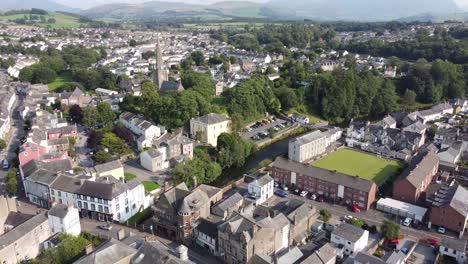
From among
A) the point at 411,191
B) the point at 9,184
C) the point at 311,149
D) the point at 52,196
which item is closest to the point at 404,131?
the point at 311,149

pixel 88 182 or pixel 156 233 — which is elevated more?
pixel 88 182

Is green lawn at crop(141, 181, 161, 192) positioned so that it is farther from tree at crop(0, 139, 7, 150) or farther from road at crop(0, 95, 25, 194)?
tree at crop(0, 139, 7, 150)

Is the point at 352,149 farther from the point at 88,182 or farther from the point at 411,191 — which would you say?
the point at 88,182

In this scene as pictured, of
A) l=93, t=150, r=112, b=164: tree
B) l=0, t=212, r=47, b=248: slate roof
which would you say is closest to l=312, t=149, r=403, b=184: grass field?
l=93, t=150, r=112, b=164: tree

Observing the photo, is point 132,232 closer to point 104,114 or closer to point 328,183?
point 328,183

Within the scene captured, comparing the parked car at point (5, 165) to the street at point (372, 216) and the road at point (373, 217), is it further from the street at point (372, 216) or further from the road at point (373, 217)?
the road at point (373, 217)

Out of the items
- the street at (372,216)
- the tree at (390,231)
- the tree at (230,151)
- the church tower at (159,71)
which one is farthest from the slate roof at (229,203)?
the church tower at (159,71)
